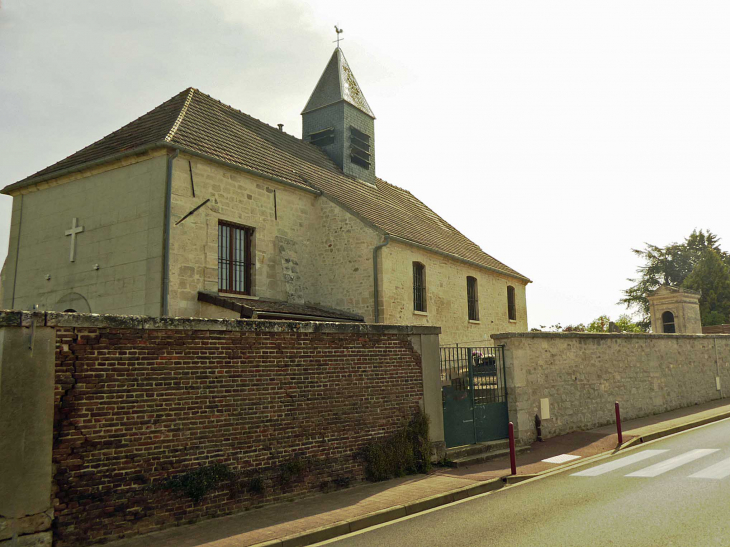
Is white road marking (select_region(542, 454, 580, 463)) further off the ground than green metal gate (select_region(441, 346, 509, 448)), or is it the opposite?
green metal gate (select_region(441, 346, 509, 448))

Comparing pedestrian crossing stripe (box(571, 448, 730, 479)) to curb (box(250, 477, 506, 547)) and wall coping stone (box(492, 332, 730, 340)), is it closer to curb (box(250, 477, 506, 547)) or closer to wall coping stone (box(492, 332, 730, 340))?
curb (box(250, 477, 506, 547))

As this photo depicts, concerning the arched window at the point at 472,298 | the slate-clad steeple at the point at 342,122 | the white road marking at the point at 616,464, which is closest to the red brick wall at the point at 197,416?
the white road marking at the point at 616,464

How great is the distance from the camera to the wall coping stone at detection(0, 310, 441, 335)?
6.02 m

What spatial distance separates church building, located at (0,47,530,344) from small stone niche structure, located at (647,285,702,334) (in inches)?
450

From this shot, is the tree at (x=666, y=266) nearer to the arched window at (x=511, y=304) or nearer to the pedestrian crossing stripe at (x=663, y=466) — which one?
the arched window at (x=511, y=304)

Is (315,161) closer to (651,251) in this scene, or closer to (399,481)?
(399,481)

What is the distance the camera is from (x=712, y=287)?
41.0 m

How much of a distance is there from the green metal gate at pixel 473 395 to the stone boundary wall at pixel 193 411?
1.69m

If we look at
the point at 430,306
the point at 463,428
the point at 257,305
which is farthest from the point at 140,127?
the point at 463,428

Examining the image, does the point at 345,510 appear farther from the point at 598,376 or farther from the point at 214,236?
the point at 598,376

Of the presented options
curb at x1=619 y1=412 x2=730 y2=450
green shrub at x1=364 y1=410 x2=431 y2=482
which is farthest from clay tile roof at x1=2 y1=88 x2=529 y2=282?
curb at x1=619 y1=412 x2=730 y2=450

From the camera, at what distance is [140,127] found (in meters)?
16.1

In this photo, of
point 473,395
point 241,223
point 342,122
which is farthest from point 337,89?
point 473,395

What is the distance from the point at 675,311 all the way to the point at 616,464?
19.1 meters
